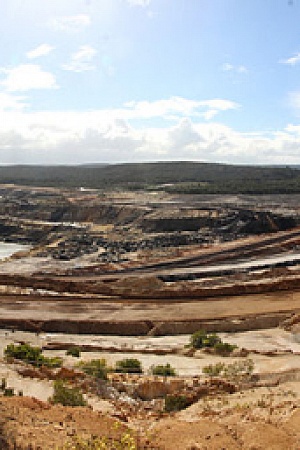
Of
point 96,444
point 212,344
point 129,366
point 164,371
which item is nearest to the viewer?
point 96,444

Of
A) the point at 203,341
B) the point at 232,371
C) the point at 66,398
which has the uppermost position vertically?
the point at 66,398

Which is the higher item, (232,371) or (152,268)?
(232,371)

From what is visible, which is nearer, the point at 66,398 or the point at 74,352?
the point at 66,398

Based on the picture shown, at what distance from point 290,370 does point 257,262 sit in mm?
29898

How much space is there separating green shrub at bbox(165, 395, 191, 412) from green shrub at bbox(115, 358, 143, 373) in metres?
3.86

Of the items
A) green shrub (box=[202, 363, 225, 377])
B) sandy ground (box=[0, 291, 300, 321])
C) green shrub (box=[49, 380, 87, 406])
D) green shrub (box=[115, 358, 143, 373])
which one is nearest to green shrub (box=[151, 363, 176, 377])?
green shrub (box=[115, 358, 143, 373])

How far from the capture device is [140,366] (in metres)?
18.1

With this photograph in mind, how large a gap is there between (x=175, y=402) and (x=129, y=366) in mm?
4472

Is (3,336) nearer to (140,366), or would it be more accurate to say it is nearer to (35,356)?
(35,356)

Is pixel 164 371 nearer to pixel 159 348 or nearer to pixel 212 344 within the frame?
pixel 159 348

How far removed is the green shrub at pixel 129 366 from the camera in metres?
17.4

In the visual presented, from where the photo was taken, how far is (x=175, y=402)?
13586 millimetres

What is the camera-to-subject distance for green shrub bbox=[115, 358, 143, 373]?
57.1ft

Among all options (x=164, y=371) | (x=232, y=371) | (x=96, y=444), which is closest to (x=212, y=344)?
(x=232, y=371)
